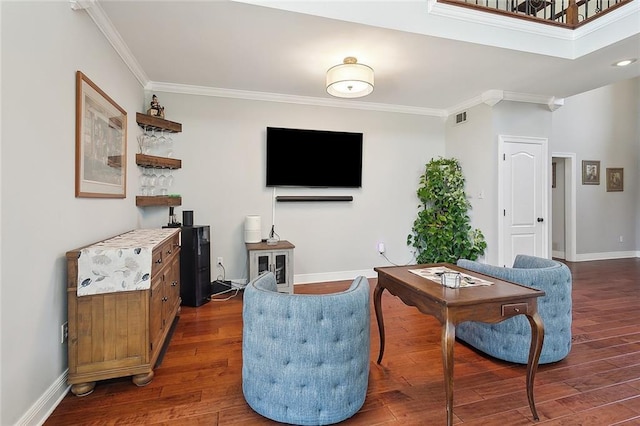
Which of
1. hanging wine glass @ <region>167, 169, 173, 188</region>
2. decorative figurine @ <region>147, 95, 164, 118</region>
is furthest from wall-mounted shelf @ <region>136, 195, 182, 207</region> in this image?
decorative figurine @ <region>147, 95, 164, 118</region>

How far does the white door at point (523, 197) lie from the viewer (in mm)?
4430

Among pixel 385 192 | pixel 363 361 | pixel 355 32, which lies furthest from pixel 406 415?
pixel 385 192

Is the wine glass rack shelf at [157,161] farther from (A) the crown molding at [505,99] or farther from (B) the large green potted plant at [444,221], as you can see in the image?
(A) the crown molding at [505,99]

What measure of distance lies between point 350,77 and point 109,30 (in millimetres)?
2089

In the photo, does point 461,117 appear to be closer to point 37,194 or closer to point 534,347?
point 534,347

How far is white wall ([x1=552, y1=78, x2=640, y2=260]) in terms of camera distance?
633cm

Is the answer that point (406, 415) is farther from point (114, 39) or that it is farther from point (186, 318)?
point (114, 39)

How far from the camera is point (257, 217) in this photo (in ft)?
13.8

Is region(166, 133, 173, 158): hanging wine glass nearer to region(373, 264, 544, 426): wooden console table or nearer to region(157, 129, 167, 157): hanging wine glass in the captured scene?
region(157, 129, 167, 157): hanging wine glass

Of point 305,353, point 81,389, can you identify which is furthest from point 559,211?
point 81,389

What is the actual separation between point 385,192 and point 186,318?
3.23 m

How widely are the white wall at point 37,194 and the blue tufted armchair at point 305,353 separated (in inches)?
43.7

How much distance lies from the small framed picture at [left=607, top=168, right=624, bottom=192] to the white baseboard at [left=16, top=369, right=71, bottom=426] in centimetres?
891

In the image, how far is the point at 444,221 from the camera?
4.74m
